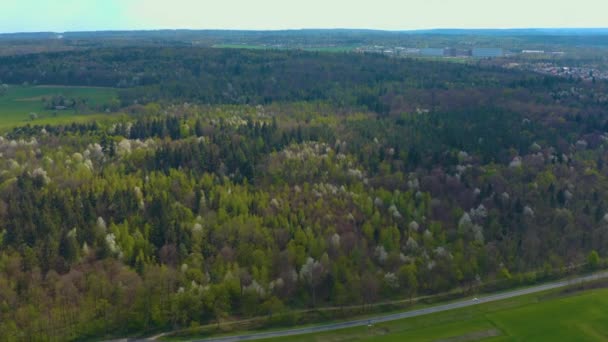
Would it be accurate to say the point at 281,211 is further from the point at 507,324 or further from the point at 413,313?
the point at 507,324

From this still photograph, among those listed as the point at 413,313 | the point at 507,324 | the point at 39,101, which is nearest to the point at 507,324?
the point at 507,324

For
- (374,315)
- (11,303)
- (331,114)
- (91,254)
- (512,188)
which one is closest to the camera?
(11,303)

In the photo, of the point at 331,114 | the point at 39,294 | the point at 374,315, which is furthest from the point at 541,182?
the point at 39,294

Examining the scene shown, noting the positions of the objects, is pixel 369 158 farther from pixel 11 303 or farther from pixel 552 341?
pixel 11 303

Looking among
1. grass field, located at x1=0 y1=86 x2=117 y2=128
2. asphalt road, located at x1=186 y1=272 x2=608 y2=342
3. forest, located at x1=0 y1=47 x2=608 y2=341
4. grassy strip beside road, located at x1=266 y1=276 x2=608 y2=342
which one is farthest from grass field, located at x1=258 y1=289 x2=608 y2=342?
grass field, located at x1=0 y1=86 x2=117 y2=128

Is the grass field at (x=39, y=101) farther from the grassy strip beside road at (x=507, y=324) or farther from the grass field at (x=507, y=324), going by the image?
the grass field at (x=507, y=324)
